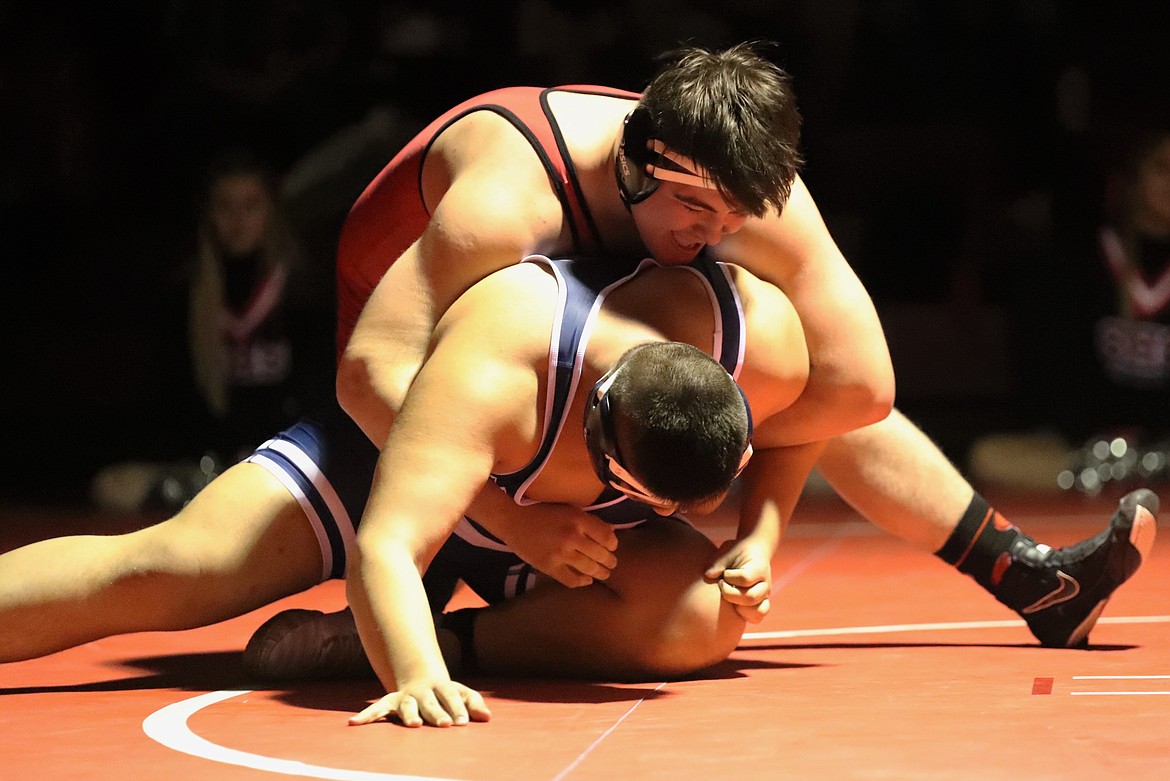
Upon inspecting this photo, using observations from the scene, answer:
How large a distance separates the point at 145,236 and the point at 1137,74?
15.2ft

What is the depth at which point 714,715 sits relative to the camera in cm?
258

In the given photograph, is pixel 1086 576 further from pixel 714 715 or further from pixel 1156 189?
pixel 1156 189

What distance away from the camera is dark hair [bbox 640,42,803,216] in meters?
2.76

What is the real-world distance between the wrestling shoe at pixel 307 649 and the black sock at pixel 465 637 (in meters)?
0.16

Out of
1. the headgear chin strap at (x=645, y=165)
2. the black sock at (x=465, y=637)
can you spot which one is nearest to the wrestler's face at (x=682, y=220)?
the headgear chin strap at (x=645, y=165)

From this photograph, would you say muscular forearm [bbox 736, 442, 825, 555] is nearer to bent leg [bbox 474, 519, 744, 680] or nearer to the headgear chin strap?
bent leg [bbox 474, 519, 744, 680]

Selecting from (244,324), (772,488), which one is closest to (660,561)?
(772,488)

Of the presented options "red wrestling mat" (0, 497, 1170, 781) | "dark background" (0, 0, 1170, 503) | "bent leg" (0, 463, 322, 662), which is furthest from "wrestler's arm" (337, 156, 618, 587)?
"dark background" (0, 0, 1170, 503)

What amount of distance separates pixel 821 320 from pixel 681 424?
594 millimetres

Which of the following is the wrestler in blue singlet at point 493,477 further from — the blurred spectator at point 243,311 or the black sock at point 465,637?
the blurred spectator at point 243,311

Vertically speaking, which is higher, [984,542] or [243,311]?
[243,311]

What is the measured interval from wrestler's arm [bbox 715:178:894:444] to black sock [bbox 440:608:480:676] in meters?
0.64

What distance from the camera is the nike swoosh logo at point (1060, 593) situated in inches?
128

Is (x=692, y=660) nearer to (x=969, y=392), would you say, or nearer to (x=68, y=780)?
(x=68, y=780)
